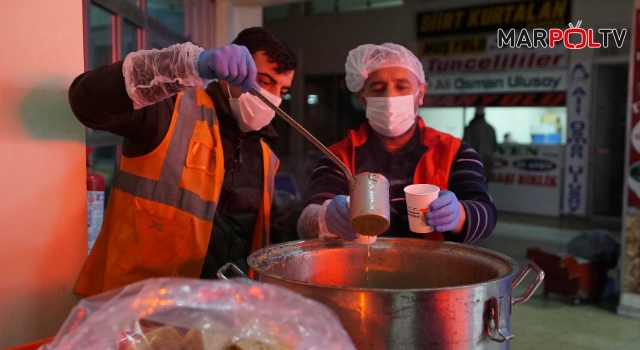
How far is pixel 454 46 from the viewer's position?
9.66 meters

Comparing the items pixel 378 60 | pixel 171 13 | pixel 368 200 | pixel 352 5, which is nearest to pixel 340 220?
pixel 368 200

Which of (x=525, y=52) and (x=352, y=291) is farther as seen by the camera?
(x=525, y=52)

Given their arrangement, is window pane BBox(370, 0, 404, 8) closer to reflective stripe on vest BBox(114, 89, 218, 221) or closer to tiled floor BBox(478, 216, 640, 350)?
tiled floor BBox(478, 216, 640, 350)

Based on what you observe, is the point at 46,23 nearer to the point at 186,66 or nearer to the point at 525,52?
the point at 186,66

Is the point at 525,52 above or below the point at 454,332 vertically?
above

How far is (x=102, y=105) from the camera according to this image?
4.88 feet

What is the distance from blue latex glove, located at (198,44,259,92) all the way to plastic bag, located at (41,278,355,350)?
553 mm

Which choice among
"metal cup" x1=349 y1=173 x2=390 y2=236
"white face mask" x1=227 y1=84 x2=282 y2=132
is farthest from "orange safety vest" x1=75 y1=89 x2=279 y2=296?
"metal cup" x1=349 y1=173 x2=390 y2=236

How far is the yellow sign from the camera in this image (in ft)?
30.8

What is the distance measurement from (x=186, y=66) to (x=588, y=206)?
8.03 metres

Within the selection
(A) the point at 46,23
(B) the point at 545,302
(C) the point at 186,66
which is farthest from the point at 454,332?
(B) the point at 545,302

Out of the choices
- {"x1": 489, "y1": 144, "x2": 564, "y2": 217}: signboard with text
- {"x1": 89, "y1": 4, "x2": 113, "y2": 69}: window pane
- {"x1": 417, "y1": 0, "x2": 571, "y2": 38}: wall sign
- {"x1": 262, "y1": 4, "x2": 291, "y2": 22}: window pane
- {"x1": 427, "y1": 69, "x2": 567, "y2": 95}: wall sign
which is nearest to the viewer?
{"x1": 89, "y1": 4, "x2": 113, "y2": 69}: window pane

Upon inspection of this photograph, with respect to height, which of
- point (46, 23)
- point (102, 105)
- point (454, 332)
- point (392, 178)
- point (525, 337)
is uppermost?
point (46, 23)

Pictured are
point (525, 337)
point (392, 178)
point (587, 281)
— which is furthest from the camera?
point (587, 281)
